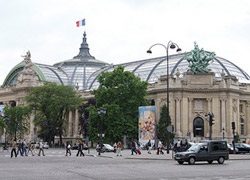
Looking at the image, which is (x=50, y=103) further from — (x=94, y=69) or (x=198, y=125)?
(x=94, y=69)

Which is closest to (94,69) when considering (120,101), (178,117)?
(178,117)

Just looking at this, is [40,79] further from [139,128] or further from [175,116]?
[139,128]

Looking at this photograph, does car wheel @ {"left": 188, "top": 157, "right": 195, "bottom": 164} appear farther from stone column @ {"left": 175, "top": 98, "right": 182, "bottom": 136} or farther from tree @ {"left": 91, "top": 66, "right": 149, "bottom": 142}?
stone column @ {"left": 175, "top": 98, "right": 182, "bottom": 136}

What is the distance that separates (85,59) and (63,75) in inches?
687

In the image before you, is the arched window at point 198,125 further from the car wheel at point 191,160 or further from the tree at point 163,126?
the car wheel at point 191,160

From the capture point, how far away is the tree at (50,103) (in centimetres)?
9912

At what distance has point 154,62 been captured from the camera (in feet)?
417

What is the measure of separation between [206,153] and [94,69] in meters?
118

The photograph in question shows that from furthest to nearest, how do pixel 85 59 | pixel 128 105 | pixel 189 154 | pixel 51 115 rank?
pixel 85 59, pixel 51 115, pixel 128 105, pixel 189 154

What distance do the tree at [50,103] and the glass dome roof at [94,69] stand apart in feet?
67.1

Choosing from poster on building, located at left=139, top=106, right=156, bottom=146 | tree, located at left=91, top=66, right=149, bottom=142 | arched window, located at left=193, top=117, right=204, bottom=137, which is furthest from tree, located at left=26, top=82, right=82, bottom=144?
arched window, located at left=193, top=117, right=204, bottom=137

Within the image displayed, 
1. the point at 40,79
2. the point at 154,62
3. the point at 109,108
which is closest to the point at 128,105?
the point at 109,108

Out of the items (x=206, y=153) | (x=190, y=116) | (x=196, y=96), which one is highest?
(x=196, y=96)

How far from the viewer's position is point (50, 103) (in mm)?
98375
